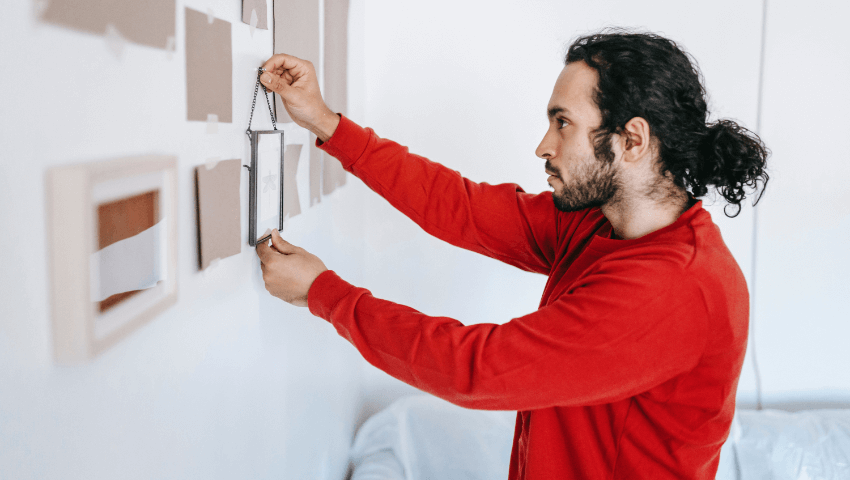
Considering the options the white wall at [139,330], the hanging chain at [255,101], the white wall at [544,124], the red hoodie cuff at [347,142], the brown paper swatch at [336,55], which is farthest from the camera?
the white wall at [544,124]

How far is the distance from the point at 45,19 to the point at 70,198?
0.14m

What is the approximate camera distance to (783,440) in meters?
1.87

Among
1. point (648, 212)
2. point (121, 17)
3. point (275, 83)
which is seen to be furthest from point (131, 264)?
point (648, 212)

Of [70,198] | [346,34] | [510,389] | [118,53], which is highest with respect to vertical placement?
[346,34]

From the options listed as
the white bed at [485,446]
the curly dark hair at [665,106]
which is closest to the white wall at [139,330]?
the curly dark hair at [665,106]

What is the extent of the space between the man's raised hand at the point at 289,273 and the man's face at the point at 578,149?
451mm

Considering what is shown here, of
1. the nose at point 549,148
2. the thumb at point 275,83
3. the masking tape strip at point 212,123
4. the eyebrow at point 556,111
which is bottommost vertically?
the nose at point 549,148

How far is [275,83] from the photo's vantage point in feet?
3.19

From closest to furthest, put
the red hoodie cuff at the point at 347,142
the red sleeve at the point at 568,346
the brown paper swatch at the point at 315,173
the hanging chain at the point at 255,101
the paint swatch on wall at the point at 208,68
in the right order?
1. the paint swatch on wall at the point at 208,68
2. the red sleeve at the point at 568,346
3. the hanging chain at the point at 255,101
4. the red hoodie cuff at the point at 347,142
5. the brown paper swatch at the point at 315,173

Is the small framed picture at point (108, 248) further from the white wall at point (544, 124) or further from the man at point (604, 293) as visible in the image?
the white wall at point (544, 124)

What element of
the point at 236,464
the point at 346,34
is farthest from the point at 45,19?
the point at 346,34

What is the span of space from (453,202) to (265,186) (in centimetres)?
43

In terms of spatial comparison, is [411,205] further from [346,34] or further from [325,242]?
[346,34]

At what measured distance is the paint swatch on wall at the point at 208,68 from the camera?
683mm
